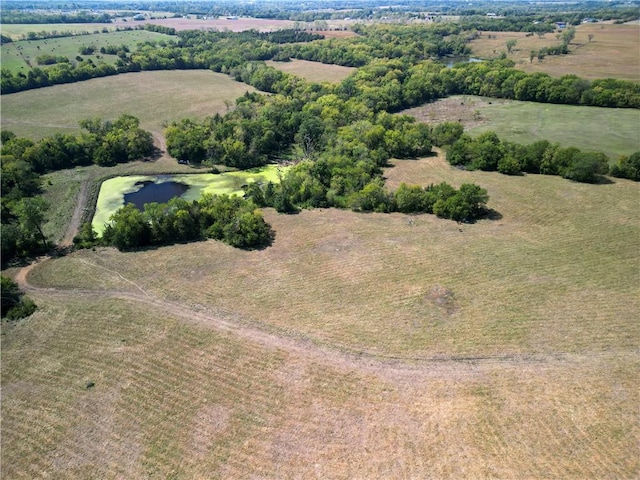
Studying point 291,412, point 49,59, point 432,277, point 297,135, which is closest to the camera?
point 291,412

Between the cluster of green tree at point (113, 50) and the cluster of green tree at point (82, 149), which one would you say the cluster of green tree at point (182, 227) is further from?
the cluster of green tree at point (113, 50)

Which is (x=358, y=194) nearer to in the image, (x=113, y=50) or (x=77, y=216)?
(x=77, y=216)

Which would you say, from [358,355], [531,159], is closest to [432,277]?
[358,355]

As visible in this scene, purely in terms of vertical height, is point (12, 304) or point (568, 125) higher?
point (12, 304)

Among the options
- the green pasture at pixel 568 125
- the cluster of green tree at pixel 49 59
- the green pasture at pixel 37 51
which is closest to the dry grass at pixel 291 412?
the green pasture at pixel 568 125

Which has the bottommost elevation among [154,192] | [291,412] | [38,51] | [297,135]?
[154,192]

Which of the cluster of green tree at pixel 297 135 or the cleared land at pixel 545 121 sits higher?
the cluster of green tree at pixel 297 135
